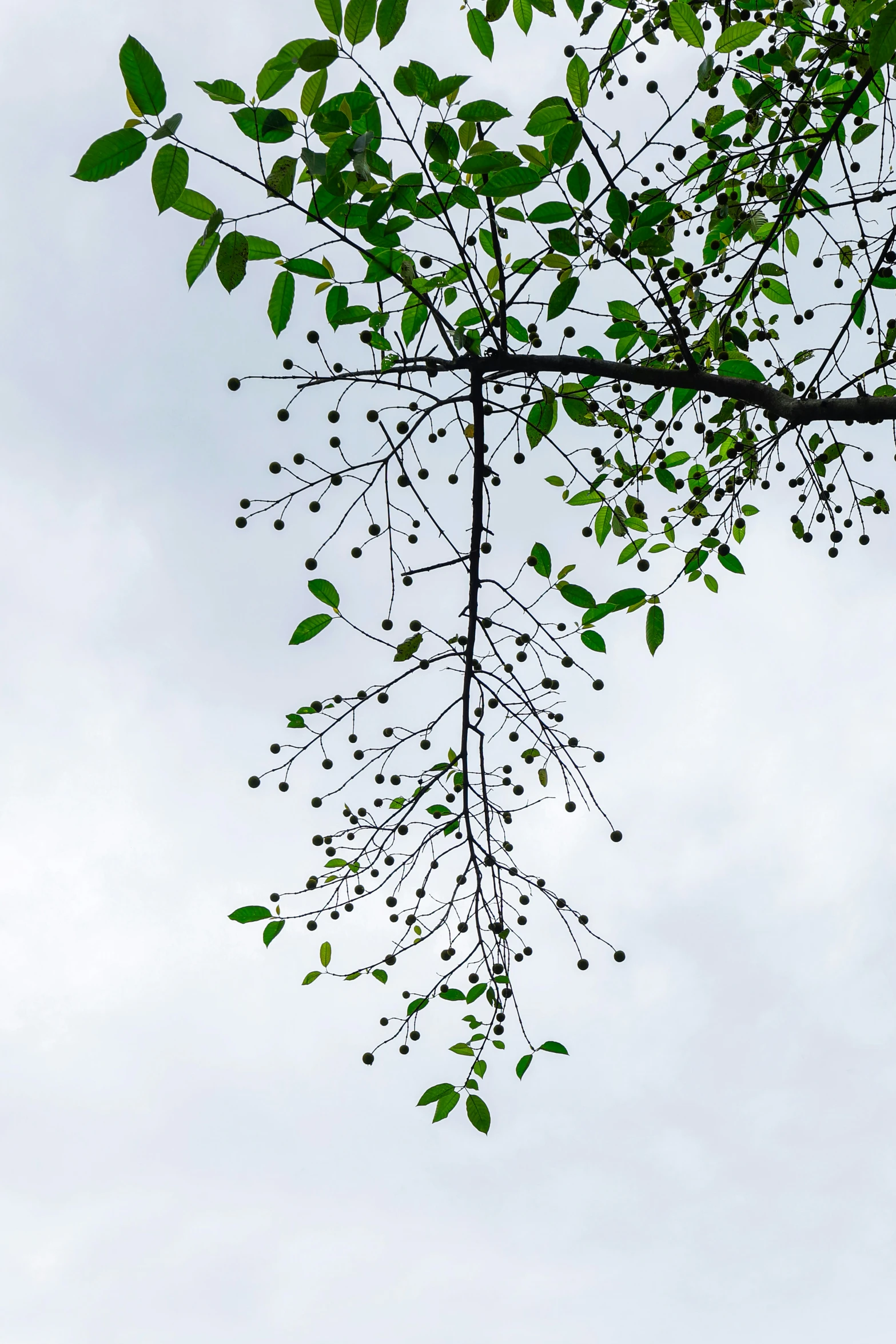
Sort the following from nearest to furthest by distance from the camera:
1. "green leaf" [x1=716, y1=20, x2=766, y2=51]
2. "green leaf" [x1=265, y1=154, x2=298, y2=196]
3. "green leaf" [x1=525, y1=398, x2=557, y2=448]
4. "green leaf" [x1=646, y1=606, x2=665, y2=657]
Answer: "green leaf" [x1=265, y1=154, x2=298, y2=196] → "green leaf" [x1=716, y1=20, x2=766, y2=51] → "green leaf" [x1=646, y1=606, x2=665, y2=657] → "green leaf" [x1=525, y1=398, x2=557, y2=448]

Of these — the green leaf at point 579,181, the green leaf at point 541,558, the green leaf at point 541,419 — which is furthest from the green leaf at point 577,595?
the green leaf at point 579,181

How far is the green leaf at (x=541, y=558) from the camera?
3.25 metres

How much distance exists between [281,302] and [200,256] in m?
0.36

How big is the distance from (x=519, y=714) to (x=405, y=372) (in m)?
1.30

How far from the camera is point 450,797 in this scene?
153 inches

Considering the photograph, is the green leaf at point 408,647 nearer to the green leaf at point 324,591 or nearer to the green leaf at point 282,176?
the green leaf at point 324,591

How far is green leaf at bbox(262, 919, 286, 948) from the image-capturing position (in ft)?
11.8

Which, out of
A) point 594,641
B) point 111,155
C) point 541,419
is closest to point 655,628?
point 594,641

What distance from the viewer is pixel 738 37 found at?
3080mm

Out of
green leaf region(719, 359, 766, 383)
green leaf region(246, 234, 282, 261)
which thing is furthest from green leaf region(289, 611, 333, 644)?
green leaf region(719, 359, 766, 383)

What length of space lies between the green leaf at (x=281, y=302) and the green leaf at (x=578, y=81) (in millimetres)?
1006

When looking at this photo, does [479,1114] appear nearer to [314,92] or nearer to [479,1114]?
[479,1114]

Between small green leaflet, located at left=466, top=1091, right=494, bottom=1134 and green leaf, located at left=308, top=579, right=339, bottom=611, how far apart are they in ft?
6.34

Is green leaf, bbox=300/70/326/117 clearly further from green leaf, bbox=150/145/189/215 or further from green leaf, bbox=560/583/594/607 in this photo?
A: green leaf, bbox=560/583/594/607
